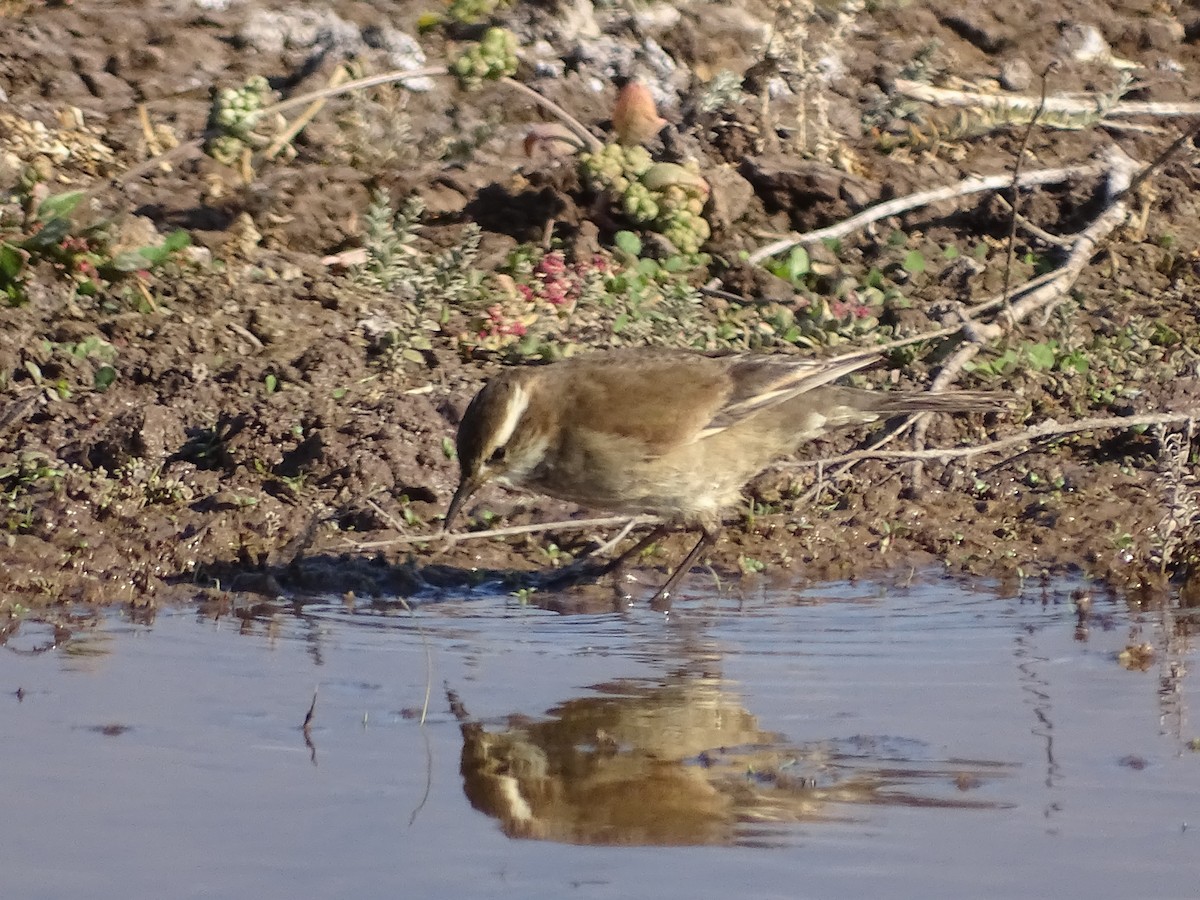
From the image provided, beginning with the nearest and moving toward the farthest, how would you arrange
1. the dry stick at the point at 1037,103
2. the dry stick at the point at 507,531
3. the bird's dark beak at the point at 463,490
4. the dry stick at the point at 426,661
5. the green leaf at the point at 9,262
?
1. the dry stick at the point at 426,661
2. the dry stick at the point at 507,531
3. the bird's dark beak at the point at 463,490
4. the green leaf at the point at 9,262
5. the dry stick at the point at 1037,103

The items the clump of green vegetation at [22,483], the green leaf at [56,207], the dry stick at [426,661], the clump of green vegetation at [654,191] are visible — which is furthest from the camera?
the clump of green vegetation at [654,191]

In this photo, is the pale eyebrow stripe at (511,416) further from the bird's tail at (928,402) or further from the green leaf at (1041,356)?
the green leaf at (1041,356)

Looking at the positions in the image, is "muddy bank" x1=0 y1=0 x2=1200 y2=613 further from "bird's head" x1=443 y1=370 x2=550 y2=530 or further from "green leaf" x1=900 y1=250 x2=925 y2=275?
"bird's head" x1=443 y1=370 x2=550 y2=530

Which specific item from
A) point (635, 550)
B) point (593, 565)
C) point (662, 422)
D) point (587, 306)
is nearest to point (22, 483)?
point (593, 565)

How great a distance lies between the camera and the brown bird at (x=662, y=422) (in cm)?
693

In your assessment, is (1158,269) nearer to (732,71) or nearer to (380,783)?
(732,71)

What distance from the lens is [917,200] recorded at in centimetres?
946

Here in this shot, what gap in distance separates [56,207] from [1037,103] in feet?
17.1

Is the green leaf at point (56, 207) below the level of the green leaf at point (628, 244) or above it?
below

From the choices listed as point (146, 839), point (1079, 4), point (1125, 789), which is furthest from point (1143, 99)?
point (146, 839)

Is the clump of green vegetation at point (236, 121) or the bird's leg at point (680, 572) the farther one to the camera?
the clump of green vegetation at point (236, 121)

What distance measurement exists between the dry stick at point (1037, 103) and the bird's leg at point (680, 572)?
13.2 ft

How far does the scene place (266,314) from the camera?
8.70 m

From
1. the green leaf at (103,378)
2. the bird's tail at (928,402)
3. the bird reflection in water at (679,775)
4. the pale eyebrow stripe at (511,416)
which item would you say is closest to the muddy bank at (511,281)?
the green leaf at (103,378)
